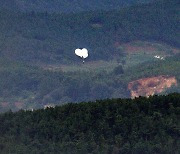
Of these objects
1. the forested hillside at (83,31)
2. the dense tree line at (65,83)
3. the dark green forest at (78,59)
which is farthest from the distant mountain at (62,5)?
the dense tree line at (65,83)

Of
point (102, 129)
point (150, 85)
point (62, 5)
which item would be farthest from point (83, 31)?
point (102, 129)

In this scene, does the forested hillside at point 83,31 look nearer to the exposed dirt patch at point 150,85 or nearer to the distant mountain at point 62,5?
the distant mountain at point 62,5

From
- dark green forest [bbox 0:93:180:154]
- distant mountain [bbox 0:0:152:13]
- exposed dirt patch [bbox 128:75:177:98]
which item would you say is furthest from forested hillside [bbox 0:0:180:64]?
dark green forest [bbox 0:93:180:154]

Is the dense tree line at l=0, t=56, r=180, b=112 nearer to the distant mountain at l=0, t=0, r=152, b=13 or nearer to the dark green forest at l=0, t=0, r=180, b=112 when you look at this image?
the dark green forest at l=0, t=0, r=180, b=112

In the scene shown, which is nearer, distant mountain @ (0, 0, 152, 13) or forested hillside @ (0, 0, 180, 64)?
forested hillside @ (0, 0, 180, 64)

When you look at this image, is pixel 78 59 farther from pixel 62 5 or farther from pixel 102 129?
pixel 102 129

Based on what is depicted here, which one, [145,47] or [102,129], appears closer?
[102,129]
